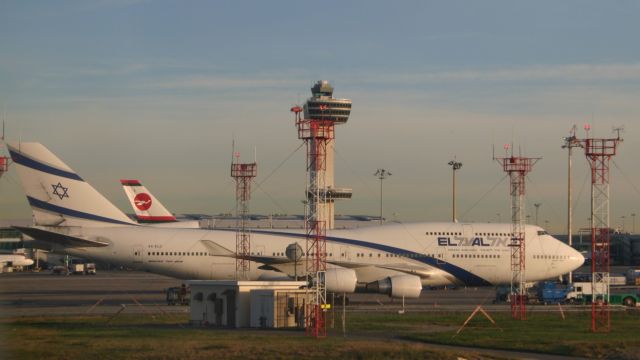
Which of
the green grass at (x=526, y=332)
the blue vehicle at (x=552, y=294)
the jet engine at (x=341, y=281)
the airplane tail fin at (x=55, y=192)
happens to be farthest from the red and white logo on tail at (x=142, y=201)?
the green grass at (x=526, y=332)

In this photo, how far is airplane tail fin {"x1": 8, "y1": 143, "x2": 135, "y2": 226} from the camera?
6881 cm

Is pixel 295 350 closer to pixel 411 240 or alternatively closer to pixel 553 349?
pixel 553 349

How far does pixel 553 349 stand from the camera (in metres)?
39.9

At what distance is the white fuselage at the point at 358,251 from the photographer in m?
70.9

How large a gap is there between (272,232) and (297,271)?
3.89m

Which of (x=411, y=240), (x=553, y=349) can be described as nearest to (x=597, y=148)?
(x=553, y=349)

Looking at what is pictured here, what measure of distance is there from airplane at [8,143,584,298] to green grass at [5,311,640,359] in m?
14.5

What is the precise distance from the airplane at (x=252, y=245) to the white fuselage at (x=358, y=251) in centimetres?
7

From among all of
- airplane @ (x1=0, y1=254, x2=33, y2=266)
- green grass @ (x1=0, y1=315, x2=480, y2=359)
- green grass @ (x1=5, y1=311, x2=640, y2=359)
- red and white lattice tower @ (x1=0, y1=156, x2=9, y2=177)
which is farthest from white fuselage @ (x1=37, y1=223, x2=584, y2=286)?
airplane @ (x1=0, y1=254, x2=33, y2=266)

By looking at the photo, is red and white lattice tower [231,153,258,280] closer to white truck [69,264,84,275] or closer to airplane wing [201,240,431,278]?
airplane wing [201,240,431,278]

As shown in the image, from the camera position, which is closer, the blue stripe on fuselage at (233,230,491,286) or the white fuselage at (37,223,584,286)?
the white fuselage at (37,223,584,286)

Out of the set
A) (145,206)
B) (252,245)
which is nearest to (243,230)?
(252,245)

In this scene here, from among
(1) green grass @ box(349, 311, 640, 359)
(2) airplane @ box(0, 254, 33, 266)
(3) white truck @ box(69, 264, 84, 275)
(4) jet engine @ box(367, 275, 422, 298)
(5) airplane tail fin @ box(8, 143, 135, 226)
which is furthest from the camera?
(3) white truck @ box(69, 264, 84, 275)

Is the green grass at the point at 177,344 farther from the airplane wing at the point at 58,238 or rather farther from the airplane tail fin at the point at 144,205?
the airplane tail fin at the point at 144,205
